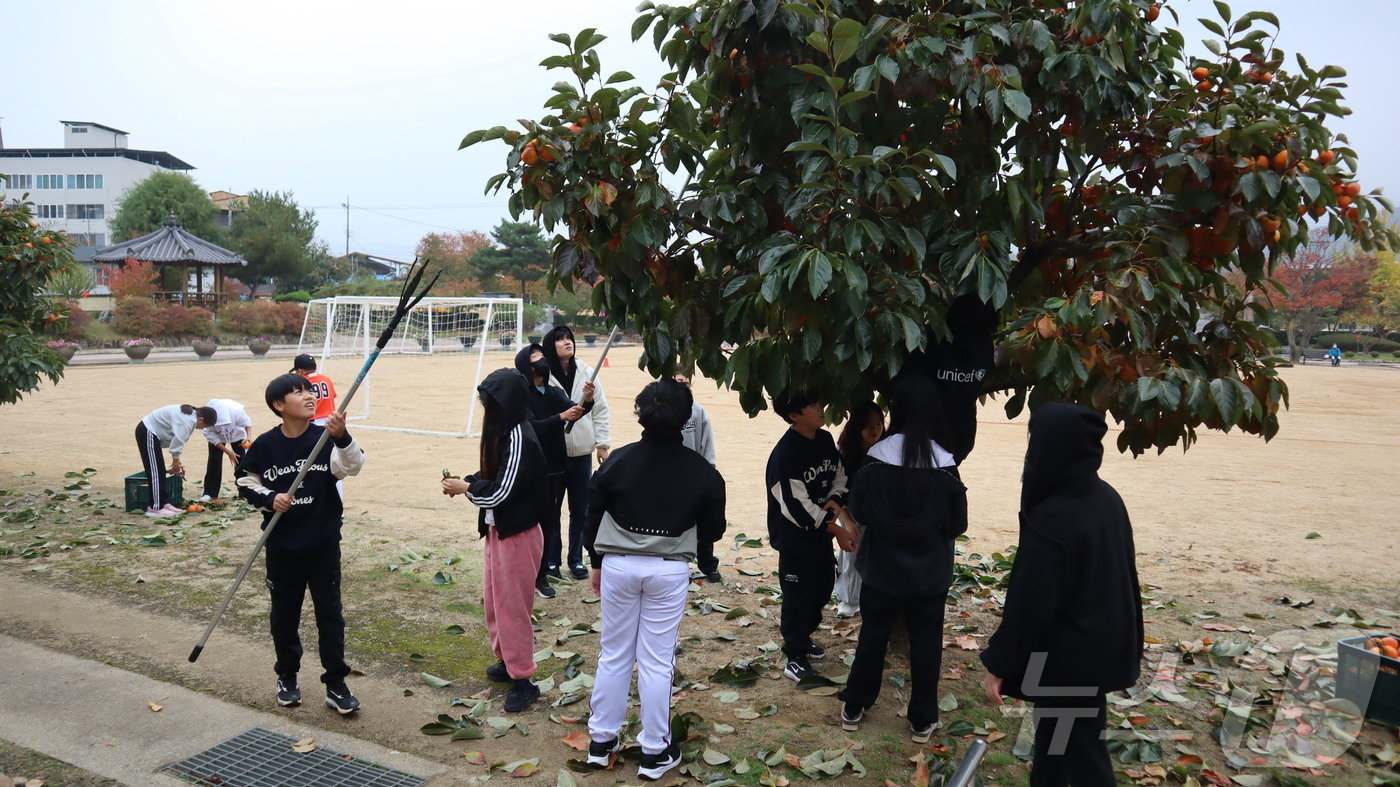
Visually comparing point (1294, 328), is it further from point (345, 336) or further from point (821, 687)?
point (821, 687)

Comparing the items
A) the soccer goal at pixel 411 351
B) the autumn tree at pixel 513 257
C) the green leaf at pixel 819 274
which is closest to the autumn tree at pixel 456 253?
the autumn tree at pixel 513 257

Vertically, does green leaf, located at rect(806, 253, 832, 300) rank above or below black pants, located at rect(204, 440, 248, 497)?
above

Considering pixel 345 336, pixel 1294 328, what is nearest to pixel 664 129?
pixel 345 336

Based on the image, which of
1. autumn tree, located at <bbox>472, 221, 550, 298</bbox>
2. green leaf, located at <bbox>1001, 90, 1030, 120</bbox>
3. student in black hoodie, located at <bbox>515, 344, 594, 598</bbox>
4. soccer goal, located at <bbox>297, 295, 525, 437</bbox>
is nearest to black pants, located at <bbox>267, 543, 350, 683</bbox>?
student in black hoodie, located at <bbox>515, 344, 594, 598</bbox>

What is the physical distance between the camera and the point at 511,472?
15.4 ft

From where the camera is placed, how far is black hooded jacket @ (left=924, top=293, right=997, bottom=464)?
4.57m

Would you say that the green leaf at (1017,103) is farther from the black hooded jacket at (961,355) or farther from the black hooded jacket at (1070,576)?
the black hooded jacket at (1070,576)

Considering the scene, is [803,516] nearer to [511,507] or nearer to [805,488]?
[805,488]

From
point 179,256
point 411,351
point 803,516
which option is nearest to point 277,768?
point 803,516

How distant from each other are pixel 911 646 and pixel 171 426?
26.7 ft

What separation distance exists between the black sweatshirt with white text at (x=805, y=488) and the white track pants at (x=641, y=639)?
0.95 m

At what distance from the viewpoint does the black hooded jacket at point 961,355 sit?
4574mm

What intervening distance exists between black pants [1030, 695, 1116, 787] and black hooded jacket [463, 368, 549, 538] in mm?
2562

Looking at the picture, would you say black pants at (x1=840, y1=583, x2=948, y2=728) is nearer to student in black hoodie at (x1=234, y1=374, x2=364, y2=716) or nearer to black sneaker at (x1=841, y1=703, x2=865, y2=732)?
black sneaker at (x1=841, y1=703, x2=865, y2=732)
